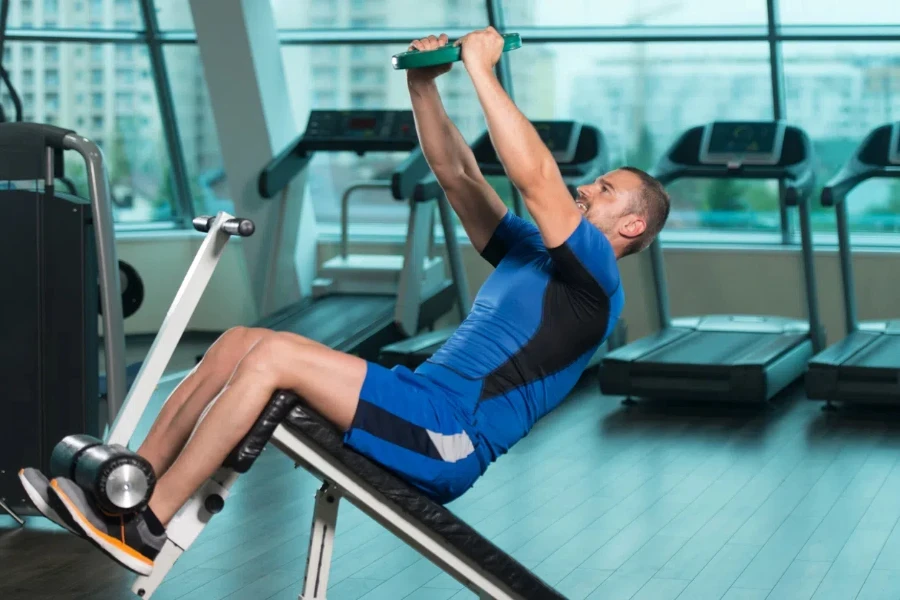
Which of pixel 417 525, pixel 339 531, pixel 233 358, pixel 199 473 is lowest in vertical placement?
pixel 339 531

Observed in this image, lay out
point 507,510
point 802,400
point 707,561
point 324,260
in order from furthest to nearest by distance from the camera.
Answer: point 324,260 → point 802,400 → point 507,510 → point 707,561

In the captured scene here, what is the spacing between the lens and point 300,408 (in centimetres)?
234

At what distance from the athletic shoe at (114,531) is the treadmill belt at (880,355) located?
3.58m

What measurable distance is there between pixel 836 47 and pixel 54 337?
170 inches

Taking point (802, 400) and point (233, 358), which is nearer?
point (233, 358)

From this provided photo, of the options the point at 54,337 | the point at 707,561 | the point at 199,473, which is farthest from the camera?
the point at 54,337

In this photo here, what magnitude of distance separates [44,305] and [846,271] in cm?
358

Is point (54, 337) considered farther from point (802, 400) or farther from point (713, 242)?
point (713, 242)

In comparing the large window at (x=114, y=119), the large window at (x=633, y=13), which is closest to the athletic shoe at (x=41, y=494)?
the large window at (x=633, y=13)

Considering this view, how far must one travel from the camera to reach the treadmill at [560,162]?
228 inches

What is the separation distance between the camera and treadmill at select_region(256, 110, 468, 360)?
5969mm

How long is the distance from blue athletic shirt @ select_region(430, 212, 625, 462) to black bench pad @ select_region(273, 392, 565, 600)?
21cm

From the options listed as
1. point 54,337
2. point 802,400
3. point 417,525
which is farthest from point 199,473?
point 802,400

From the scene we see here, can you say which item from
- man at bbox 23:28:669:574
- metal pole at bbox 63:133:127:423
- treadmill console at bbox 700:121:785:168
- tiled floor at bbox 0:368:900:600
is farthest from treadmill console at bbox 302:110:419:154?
man at bbox 23:28:669:574
